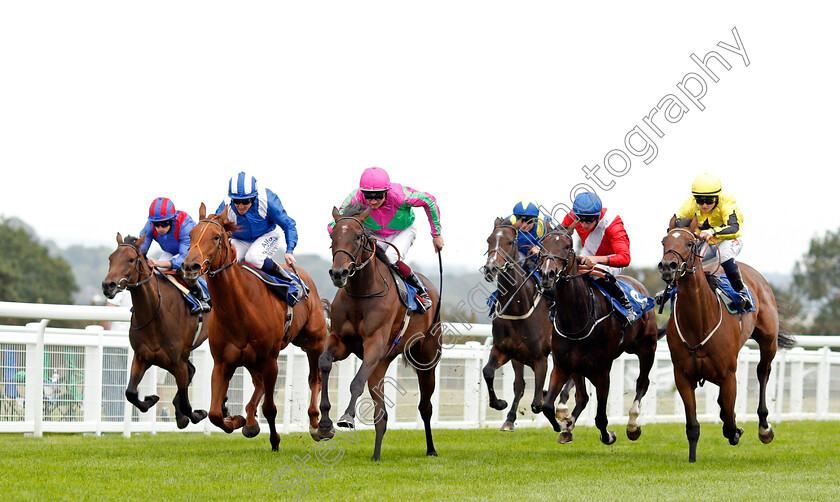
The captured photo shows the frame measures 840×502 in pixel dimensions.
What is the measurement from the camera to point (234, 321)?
804cm

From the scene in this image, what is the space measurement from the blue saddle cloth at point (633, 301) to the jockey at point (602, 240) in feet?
0.18

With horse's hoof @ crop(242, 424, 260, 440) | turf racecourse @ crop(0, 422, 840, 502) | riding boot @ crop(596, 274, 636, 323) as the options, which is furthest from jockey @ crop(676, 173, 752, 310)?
horse's hoof @ crop(242, 424, 260, 440)

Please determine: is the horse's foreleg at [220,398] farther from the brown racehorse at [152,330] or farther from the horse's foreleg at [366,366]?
the horse's foreleg at [366,366]

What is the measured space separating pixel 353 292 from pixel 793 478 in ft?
11.5

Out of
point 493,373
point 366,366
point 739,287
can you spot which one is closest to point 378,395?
point 366,366

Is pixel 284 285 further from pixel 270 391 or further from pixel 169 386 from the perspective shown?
pixel 169 386

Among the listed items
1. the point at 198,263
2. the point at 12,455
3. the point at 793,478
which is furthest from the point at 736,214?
the point at 12,455

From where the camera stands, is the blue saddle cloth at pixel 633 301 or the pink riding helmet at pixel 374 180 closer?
the pink riding helmet at pixel 374 180

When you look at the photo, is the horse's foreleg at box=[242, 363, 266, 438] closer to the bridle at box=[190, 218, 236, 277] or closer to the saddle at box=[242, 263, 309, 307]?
the saddle at box=[242, 263, 309, 307]

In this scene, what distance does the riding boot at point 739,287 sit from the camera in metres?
8.87

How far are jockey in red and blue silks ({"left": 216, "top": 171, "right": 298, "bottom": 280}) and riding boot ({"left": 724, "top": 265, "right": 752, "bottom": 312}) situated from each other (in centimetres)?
378

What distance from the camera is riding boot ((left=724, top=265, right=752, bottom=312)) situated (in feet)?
29.1

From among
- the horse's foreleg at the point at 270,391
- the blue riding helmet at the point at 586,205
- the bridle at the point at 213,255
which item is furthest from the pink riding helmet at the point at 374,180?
the blue riding helmet at the point at 586,205

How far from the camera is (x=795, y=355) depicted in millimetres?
15297
